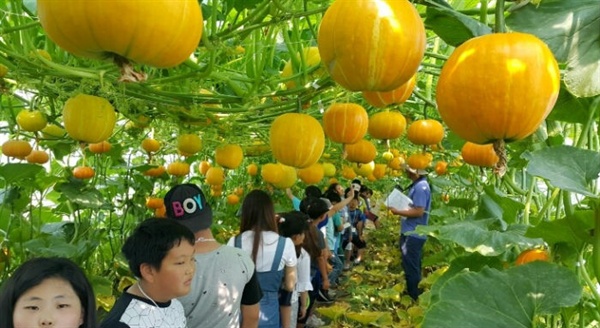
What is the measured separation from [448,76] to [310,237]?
3.53m

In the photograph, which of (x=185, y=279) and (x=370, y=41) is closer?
(x=370, y=41)

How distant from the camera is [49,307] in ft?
4.50

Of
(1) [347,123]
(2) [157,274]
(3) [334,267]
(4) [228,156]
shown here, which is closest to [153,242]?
(2) [157,274]

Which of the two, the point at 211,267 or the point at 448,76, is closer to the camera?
the point at 448,76

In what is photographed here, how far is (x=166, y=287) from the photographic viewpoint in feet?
5.73

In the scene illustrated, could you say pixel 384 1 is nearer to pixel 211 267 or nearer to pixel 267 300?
pixel 211 267

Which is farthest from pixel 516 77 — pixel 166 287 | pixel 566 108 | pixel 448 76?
pixel 166 287

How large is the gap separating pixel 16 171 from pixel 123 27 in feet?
8.98

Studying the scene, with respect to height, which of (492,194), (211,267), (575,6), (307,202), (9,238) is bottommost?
(307,202)

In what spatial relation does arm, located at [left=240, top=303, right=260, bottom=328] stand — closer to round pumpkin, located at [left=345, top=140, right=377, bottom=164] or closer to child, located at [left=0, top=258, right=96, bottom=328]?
child, located at [left=0, top=258, right=96, bottom=328]

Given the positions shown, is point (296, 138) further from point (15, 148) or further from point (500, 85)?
point (15, 148)

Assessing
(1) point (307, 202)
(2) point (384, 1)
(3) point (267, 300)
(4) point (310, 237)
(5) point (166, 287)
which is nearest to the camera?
(2) point (384, 1)

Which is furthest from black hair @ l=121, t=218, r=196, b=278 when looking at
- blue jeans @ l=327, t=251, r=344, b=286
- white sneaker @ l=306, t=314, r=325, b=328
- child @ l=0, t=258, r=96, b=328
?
blue jeans @ l=327, t=251, r=344, b=286

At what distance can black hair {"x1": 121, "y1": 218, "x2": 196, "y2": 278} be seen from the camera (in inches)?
69.2
